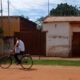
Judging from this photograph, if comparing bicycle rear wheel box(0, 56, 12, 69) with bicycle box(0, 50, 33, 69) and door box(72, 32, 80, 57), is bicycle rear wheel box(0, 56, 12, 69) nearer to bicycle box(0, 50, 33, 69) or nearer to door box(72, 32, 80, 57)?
bicycle box(0, 50, 33, 69)

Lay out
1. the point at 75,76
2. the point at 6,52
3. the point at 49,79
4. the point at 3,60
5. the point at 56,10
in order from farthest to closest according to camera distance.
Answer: the point at 56,10
the point at 6,52
the point at 3,60
the point at 75,76
the point at 49,79

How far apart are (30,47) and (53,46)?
224cm

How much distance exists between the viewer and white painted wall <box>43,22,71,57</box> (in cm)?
3744

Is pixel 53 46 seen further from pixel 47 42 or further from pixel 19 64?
pixel 19 64

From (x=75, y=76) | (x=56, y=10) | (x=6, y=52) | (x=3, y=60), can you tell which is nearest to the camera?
(x=75, y=76)

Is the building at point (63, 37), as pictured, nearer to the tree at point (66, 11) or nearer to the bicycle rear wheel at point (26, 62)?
the bicycle rear wheel at point (26, 62)

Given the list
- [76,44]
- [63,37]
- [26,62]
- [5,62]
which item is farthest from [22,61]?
[76,44]

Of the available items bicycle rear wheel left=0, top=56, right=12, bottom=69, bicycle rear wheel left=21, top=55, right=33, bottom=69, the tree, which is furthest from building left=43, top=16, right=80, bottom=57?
the tree

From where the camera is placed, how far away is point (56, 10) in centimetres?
7975

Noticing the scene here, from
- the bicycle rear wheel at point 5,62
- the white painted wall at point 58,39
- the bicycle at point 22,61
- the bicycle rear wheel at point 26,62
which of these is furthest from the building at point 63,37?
the bicycle rear wheel at point 26,62

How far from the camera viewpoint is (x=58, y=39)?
37.8m

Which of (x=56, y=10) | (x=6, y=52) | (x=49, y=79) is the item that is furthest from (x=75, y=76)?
(x=56, y=10)

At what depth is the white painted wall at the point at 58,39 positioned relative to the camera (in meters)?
37.4

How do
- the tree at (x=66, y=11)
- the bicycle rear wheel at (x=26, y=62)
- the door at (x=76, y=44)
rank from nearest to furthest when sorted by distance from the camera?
1. the bicycle rear wheel at (x=26, y=62)
2. the door at (x=76, y=44)
3. the tree at (x=66, y=11)
